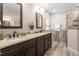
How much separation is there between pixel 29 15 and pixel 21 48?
1.11 m

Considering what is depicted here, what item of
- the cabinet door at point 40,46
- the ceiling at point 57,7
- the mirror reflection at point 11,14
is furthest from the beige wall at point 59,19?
the mirror reflection at point 11,14

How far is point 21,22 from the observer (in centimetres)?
280

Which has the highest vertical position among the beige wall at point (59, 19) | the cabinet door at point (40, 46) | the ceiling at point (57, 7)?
the ceiling at point (57, 7)

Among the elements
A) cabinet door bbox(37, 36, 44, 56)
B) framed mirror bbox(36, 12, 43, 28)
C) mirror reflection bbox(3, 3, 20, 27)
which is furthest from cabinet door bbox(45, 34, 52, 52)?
mirror reflection bbox(3, 3, 20, 27)

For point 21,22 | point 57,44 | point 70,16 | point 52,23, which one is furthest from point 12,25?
point 70,16

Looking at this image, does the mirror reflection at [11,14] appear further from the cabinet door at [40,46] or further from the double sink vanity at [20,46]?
the cabinet door at [40,46]

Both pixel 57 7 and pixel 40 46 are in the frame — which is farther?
pixel 40 46

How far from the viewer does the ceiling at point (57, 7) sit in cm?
232

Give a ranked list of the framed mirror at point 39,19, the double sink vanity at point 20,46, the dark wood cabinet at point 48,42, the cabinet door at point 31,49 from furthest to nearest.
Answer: the dark wood cabinet at point 48,42 → the framed mirror at point 39,19 → the cabinet door at point 31,49 → the double sink vanity at point 20,46

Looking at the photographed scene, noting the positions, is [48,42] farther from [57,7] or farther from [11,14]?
[11,14]

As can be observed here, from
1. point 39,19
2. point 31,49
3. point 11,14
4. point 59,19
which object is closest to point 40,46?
point 31,49

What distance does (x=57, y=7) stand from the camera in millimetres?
2387

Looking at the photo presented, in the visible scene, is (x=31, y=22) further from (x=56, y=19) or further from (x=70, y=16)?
(x=70, y=16)

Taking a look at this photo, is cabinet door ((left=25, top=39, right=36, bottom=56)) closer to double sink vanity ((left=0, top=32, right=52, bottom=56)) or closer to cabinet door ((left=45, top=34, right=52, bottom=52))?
double sink vanity ((left=0, top=32, right=52, bottom=56))
